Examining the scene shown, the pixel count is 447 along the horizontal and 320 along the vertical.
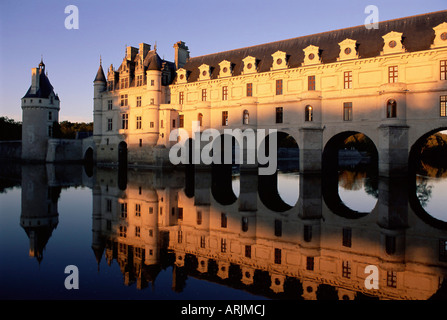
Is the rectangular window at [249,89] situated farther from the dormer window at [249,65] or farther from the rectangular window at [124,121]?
the rectangular window at [124,121]

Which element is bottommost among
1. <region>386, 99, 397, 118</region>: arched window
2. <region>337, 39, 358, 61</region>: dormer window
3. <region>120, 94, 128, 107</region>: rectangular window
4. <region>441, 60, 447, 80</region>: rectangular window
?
<region>386, 99, 397, 118</region>: arched window

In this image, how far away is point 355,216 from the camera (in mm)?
13391

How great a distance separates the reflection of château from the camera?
6.89 m

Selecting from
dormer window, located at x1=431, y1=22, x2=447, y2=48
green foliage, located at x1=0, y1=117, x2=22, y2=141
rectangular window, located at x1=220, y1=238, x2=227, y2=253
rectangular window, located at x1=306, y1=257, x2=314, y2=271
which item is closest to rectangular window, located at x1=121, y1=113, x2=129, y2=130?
dormer window, located at x1=431, y1=22, x2=447, y2=48

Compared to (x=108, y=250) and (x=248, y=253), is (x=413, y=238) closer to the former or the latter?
(x=248, y=253)

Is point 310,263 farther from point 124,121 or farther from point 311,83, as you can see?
point 124,121

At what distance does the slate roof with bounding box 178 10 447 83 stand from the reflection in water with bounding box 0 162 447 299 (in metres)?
16.2

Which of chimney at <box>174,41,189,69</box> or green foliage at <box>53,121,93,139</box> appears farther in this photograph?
green foliage at <box>53,121,93,139</box>

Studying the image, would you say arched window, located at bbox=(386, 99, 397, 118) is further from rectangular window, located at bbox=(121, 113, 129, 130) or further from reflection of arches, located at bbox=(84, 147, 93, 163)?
reflection of arches, located at bbox=(84, 147, 93, 163)

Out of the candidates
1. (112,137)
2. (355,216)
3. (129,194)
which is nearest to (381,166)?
(355,216)

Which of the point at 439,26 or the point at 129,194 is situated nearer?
the point at 129,194

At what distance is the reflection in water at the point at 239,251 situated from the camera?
6539mm
